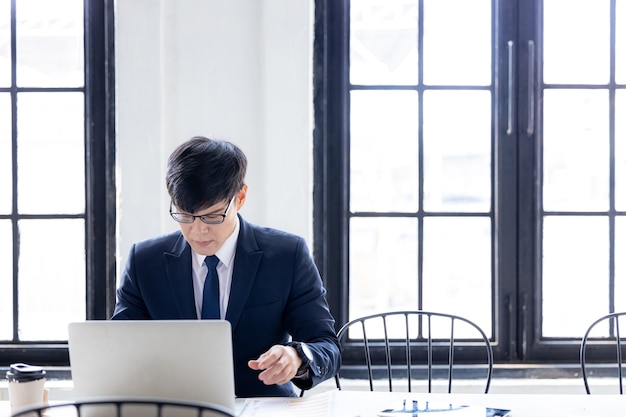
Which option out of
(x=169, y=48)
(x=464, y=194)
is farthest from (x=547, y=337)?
(x=169, y=48)

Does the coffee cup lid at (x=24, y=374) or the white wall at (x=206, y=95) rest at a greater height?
the white wall at (x=206, y=95)

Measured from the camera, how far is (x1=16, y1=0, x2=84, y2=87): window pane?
2795mm

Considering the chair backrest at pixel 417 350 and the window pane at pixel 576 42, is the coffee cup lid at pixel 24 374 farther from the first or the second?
the window pane at pixel 576 42

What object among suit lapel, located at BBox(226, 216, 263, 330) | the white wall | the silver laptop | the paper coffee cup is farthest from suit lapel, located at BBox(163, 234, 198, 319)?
the white wall

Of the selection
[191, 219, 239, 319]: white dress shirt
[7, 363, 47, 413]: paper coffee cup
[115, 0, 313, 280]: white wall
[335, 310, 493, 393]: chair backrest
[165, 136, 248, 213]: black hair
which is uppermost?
[115, 0, 313, 280]: white wall

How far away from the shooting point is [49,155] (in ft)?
9.25

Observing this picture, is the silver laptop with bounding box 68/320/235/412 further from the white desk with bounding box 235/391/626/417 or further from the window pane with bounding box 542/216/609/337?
the window pane with bounding box 542/216/609/337

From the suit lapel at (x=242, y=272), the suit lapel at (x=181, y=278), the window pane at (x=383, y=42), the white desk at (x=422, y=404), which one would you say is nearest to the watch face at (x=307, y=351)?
the white desk at (x=422, y=404)

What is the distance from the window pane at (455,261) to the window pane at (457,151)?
0.09m

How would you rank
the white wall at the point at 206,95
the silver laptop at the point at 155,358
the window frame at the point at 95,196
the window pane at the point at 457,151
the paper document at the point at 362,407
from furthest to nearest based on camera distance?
the window pane at the point at 457,151
the window frame at the point at 95,196
the white wall at the point at 206,95
the paper document at the point at 362,407
the silver laptop at the point at 155,358

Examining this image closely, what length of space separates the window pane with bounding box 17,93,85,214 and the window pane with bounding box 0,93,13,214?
0.13ft

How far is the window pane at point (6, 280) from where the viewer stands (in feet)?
9.23

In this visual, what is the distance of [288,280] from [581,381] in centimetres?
140

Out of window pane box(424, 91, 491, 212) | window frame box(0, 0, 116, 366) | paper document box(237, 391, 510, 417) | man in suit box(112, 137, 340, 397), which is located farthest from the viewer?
window pane box(424, 91, 491, 212)
